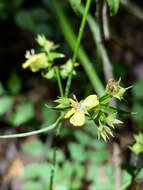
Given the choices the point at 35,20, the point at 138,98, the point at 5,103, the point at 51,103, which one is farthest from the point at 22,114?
the point at 35,20

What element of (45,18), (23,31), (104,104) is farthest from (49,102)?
(104,104)

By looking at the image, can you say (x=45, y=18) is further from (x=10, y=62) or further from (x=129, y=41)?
(x=129, y=41)

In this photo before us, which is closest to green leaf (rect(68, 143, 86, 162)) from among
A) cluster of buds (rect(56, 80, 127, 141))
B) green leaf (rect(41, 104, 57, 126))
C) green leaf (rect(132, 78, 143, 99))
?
green leaf (rect(41, 104, 57, 126))

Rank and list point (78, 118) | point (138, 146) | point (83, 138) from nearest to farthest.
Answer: point (78, 118) < point (138, 146) < point (83, 138)

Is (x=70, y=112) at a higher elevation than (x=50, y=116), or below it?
below

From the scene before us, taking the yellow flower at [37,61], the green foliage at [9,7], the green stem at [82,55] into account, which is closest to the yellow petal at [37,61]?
the yellow flower at [37,61]

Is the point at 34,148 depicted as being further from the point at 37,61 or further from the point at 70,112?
the point at 70,112

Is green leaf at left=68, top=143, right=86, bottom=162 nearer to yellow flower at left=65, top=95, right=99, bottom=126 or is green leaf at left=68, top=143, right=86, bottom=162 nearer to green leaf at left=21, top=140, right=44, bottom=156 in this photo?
green leaf at left=21, top=140, right=44, bottom=156
